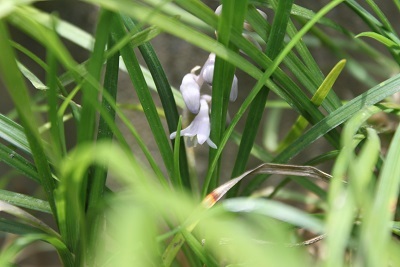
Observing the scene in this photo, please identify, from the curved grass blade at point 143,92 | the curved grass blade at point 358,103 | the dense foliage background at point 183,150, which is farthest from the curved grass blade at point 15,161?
the curved grass blade at point 358,103

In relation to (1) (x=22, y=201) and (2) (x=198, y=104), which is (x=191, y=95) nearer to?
(2) (x=198, y=104)

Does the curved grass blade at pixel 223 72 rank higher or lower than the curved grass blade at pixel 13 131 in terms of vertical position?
higher

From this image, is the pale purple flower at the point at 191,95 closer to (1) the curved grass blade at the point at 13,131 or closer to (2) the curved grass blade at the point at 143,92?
(2) the curved grass blade at the point at 143,92

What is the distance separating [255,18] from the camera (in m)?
0.59

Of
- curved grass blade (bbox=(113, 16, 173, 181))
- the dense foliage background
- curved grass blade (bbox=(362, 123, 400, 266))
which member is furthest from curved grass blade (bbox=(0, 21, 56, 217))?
curved grass blade (bbox=(362, 123, 400, 266))

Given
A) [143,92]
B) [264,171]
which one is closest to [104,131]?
[143,92]

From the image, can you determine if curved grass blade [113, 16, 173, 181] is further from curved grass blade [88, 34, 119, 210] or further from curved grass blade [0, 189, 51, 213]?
curved grass blade [0, 189, 51, 213]

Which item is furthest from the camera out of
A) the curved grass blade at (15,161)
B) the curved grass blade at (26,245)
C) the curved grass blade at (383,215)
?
the curved grass blade at (15,161)

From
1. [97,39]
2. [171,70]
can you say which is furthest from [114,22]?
[171,70]

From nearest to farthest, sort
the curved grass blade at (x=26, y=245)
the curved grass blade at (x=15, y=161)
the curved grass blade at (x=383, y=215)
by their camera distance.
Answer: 1. the curved grass blade at (x=383, y=215)
2. the curved grass blade at (x=26, y=245)
3. the curved grass blade at (x=15, y=161)

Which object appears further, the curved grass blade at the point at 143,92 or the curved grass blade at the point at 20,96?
the curved grass blade at the point at 143,92

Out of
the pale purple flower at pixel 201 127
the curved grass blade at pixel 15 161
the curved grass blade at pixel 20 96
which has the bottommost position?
the curved grass blade at pixel 20 96

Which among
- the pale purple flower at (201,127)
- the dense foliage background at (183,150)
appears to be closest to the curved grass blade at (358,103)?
the dense foliage background at (183,150)

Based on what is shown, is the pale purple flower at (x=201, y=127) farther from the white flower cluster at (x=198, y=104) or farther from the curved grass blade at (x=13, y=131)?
the curved grass blade at (x=13, y=131)
